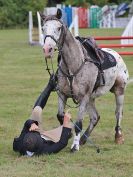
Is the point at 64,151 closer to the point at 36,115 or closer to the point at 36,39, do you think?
the point at 36,115

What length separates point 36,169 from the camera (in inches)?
270

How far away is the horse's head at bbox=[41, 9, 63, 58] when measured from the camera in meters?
6.95

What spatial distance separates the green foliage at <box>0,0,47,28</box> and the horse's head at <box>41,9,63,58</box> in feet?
156

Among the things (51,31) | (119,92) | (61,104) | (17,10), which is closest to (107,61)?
(119,92)

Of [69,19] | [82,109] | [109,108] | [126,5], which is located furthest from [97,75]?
[126,5]

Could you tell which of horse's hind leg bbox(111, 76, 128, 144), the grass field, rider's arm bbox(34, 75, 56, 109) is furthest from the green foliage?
rider's arm bbox(34, 75, 56, 109)

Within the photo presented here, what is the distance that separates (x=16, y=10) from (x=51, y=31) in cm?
5021

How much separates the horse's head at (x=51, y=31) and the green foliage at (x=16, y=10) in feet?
156

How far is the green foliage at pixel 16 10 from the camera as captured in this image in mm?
54688

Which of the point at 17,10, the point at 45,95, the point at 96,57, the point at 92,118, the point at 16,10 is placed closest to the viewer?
the point at 45,95

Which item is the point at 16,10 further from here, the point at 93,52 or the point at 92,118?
the point at 93,52

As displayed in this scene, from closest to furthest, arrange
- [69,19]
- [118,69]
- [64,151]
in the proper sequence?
[64,151] → [118,69] → [69,19]

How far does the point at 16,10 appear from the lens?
56594 millimetres

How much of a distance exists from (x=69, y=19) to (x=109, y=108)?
61.6ft
